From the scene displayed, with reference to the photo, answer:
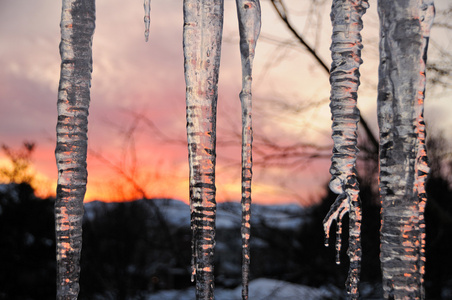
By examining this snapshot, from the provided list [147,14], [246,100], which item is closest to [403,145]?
[246,100]

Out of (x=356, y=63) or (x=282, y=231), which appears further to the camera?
(x=282, y=231)

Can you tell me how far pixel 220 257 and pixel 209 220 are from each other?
3000 mm

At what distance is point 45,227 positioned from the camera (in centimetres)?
463

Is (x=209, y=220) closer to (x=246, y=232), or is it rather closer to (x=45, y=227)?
(x=246, y=232)

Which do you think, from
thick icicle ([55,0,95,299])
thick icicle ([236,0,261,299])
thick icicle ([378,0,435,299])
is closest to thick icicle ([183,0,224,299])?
thick icicle ([236,0,261,299])

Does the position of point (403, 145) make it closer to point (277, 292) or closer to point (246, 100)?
point (246, 100)

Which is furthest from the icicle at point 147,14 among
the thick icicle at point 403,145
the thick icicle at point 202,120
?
the thick icicle at point 403,145

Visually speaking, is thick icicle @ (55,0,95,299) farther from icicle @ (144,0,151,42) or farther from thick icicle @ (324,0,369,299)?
thick icicle @ (324,0,369,299)

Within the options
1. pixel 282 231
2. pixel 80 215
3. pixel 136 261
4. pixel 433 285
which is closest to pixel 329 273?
pixel 282 231

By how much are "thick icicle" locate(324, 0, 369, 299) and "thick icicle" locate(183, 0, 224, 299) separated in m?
0.50

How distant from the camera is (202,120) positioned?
5.76 feet

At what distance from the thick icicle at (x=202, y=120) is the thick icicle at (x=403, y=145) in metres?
0.68

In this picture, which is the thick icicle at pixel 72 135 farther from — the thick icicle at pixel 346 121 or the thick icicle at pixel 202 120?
the thick icicle at pixel 346 121

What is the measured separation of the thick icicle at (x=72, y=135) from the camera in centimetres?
174
